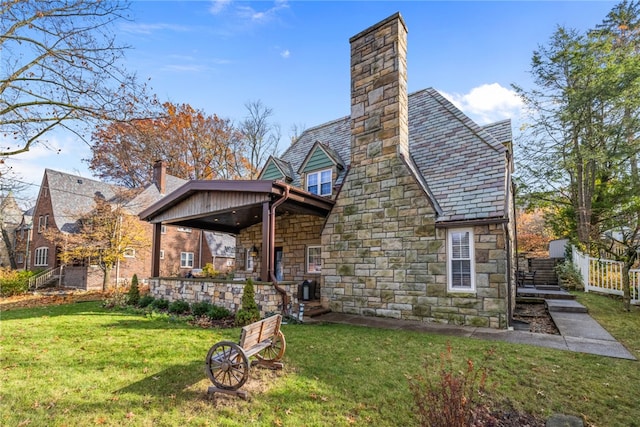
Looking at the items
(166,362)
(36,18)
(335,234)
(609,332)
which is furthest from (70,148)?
(609,332)

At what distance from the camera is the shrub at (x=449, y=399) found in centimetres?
266

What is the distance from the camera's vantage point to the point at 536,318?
9.33 meters

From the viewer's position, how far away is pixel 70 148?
724 centimetres

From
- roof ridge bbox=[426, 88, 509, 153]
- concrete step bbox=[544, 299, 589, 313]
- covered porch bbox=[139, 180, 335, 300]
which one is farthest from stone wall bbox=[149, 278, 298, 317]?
concrete step bbox=[544, 299, 589, 313]

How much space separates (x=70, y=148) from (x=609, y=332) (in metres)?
12.7

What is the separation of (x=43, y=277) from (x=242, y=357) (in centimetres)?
2375

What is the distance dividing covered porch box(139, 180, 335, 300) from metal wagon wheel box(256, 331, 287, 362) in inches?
133

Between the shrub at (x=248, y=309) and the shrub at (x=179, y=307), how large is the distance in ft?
9.29

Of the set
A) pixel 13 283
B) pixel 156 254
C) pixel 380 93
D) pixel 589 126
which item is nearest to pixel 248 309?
pixel 156 254

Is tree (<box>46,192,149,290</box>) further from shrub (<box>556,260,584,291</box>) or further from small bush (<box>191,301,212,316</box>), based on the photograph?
shrub (<box>556,260,584,291</box>)

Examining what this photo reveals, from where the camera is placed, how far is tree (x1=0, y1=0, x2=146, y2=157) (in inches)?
233

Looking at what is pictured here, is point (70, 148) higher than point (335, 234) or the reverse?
higher

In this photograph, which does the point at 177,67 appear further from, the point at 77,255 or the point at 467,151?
the point at 77,255

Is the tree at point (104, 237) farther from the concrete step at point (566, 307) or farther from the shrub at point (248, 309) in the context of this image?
the concrete step at point (566, 307)
